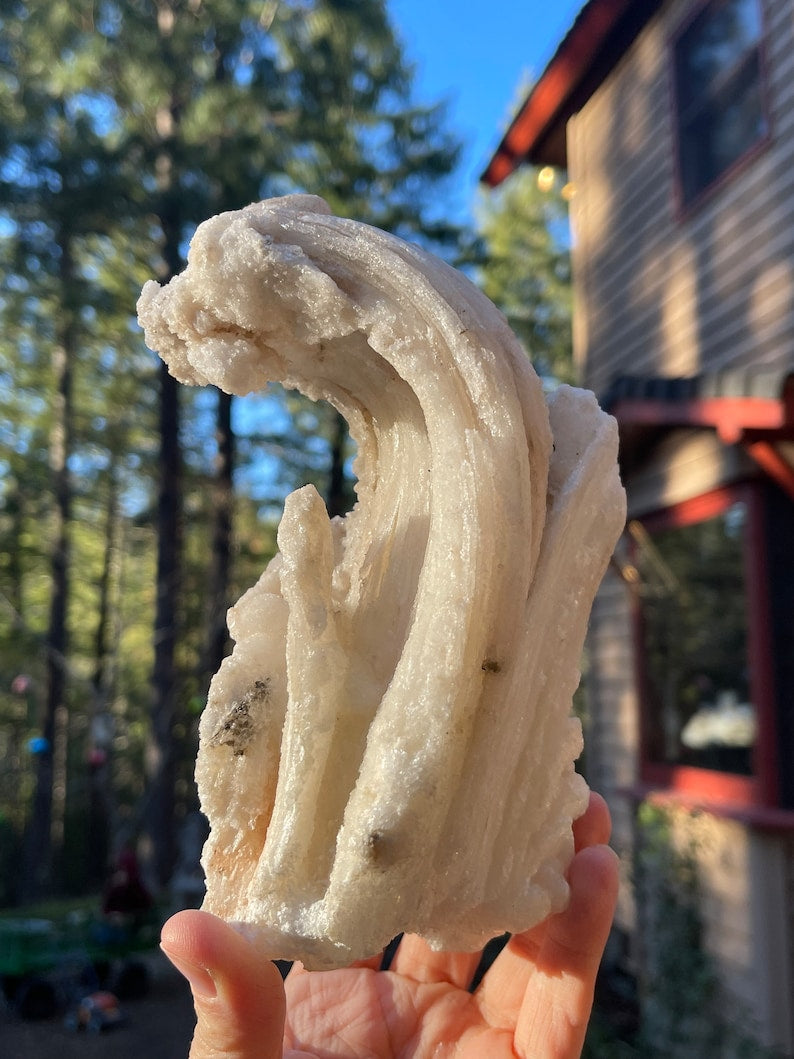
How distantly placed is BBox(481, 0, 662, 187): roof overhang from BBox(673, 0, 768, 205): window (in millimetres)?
664

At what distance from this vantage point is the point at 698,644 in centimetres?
555

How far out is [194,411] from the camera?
38.7 feet

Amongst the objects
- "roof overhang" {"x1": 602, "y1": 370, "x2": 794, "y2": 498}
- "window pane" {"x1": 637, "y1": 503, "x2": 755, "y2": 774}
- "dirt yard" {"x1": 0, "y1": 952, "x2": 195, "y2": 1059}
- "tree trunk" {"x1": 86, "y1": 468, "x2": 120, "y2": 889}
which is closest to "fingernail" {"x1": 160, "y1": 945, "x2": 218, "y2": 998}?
"roof overhang" {"x1": 602, "y1": 370, "x2": 794, "y2": 498}

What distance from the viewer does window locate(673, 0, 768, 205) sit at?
522 centimetres

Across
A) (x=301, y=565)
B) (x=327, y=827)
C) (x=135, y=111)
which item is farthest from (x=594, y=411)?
(x=135, y=111)

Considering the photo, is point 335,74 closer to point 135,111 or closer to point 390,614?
point 135,111

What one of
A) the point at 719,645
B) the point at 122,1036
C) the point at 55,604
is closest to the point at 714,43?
the point at 719,645

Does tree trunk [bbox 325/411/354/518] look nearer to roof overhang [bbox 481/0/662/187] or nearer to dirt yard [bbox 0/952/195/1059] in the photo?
roof overhang [bbox 481/0/662/187]

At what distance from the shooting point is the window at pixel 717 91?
5223 mm

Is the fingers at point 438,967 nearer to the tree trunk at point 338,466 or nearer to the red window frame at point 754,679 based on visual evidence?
the red window frame at point 754,679

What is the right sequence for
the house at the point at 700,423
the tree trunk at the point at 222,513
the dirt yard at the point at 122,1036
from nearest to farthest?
the house at the point at 700,423 < the dirt yard at the point at 122,1036 < the tree trunk at the point at 222,513

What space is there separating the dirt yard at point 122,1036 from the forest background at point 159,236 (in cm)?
201

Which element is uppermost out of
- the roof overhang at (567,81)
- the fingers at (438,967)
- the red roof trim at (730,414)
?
the roof overhang at (567,81)

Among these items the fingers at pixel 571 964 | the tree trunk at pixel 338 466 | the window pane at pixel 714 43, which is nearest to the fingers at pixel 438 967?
the fingers at pixel 571 964
